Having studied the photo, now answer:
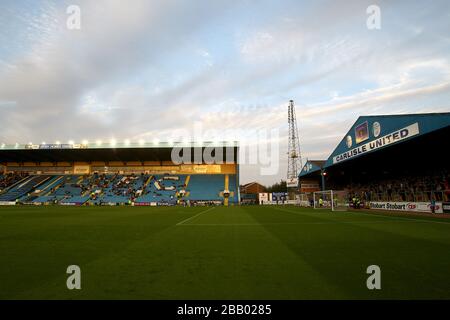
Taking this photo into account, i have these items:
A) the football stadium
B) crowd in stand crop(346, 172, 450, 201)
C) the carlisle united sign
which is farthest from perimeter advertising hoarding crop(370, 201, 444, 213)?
the carlisle united sign

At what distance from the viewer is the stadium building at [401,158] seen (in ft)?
57.2

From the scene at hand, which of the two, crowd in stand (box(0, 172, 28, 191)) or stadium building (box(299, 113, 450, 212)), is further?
crowd in stand (box(0, 172, 28, 191))

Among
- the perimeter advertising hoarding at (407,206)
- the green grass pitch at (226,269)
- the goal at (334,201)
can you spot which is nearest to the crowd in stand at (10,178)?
the green grass pitch at (226,269)

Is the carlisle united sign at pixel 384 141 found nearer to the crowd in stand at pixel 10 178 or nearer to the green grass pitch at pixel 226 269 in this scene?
the green grass pitch at pixel 226 269

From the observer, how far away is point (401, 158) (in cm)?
2559

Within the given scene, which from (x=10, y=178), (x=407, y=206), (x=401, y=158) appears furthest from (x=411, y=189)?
(x=10, y=178)

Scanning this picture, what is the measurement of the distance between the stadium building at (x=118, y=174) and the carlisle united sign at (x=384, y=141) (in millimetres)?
27487

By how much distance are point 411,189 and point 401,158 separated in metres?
3.10

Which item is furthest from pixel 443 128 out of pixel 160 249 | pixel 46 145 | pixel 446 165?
pixel 46 145

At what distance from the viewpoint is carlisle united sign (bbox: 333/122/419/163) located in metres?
17.2

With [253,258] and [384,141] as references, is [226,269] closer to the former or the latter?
[253,258]

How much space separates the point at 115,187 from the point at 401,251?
55060 mm

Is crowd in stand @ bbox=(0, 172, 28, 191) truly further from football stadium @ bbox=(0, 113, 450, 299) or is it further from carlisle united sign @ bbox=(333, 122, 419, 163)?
carlisle united sign @ bbox=(333, 122, 419, 163)

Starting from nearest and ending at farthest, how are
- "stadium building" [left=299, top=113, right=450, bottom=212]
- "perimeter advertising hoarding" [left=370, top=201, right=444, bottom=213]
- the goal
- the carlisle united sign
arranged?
the carlisle united sign → "stadium building" [left=299, top=113, right=450, bottom=212] → "perimeter advertising hoarding" [left=370, top=201, right=444, bottom=213] → the goal
